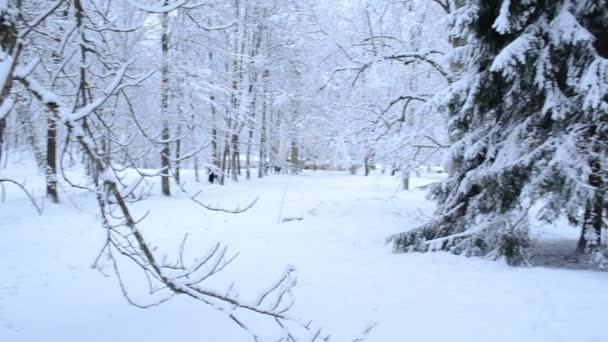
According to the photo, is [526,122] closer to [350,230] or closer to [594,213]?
[594,213]

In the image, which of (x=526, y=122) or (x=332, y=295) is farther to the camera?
(x=526, y=122)

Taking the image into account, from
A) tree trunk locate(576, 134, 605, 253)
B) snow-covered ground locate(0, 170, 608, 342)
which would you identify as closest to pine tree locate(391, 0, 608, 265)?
tree trunk locate(576, 134, 605, 253)

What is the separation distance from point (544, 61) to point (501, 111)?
3.33 feet

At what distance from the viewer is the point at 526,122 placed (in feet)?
18.3

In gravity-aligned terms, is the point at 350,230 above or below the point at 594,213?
below

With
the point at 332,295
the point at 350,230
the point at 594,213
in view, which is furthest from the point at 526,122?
the point at 350,230

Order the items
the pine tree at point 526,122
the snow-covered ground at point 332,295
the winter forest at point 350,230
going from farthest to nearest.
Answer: the pine tree at point 526,122
the snow-covered ground at point 332,295
the winter forest at point 350,230

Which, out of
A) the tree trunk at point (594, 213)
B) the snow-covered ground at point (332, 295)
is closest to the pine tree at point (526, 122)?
the tree trunk at point (594, 213)

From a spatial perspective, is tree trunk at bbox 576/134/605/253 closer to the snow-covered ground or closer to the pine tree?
the pine tree

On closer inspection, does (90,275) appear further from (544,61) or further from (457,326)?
(544,61)

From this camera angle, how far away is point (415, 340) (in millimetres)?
3639

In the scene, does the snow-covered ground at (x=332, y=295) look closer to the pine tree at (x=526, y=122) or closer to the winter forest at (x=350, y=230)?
the winter forest at (x=350, y=230)

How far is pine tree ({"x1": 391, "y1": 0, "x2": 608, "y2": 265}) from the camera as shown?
4.93m

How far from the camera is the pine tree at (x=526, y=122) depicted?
493cm
